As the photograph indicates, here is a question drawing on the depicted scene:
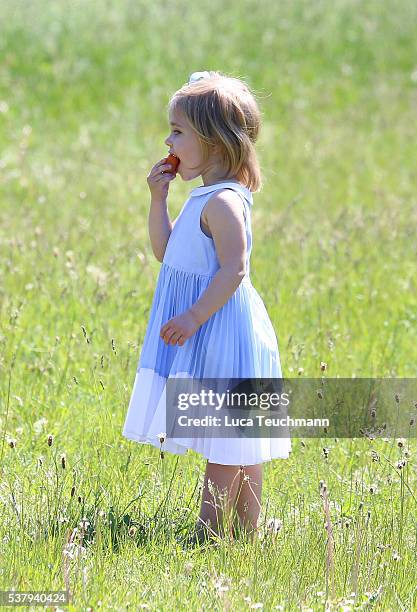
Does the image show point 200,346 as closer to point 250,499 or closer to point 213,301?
point 213,301

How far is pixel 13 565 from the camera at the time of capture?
9.99 ft

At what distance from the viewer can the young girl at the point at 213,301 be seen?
3.48m

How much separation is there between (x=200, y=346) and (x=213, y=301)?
18 cm

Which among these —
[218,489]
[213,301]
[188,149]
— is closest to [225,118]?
[188,149]

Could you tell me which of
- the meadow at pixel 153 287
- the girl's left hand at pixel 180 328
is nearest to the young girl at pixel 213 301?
the girl's left hand at pixel 180 328

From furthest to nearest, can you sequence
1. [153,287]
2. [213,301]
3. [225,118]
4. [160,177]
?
[153,287] < [160,177] < [225,118] < [213,301]

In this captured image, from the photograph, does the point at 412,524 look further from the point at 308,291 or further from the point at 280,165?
the point at 280,165

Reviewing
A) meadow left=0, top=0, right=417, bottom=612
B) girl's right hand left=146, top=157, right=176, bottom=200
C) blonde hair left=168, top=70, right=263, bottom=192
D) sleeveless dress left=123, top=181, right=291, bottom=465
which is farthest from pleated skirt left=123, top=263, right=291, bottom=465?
blonde hair left=168, top=70, right=263, bottom=192

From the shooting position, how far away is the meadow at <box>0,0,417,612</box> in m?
3.17

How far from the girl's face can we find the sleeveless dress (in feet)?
0.35

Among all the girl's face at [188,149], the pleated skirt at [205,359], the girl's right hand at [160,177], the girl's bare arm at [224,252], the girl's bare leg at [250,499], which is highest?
the girl's face at [188,149]

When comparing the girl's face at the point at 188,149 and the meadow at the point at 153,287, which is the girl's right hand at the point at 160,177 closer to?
the girl's face at the point at 188,149

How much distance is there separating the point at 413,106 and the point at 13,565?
10978 mm

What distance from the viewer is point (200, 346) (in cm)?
354
